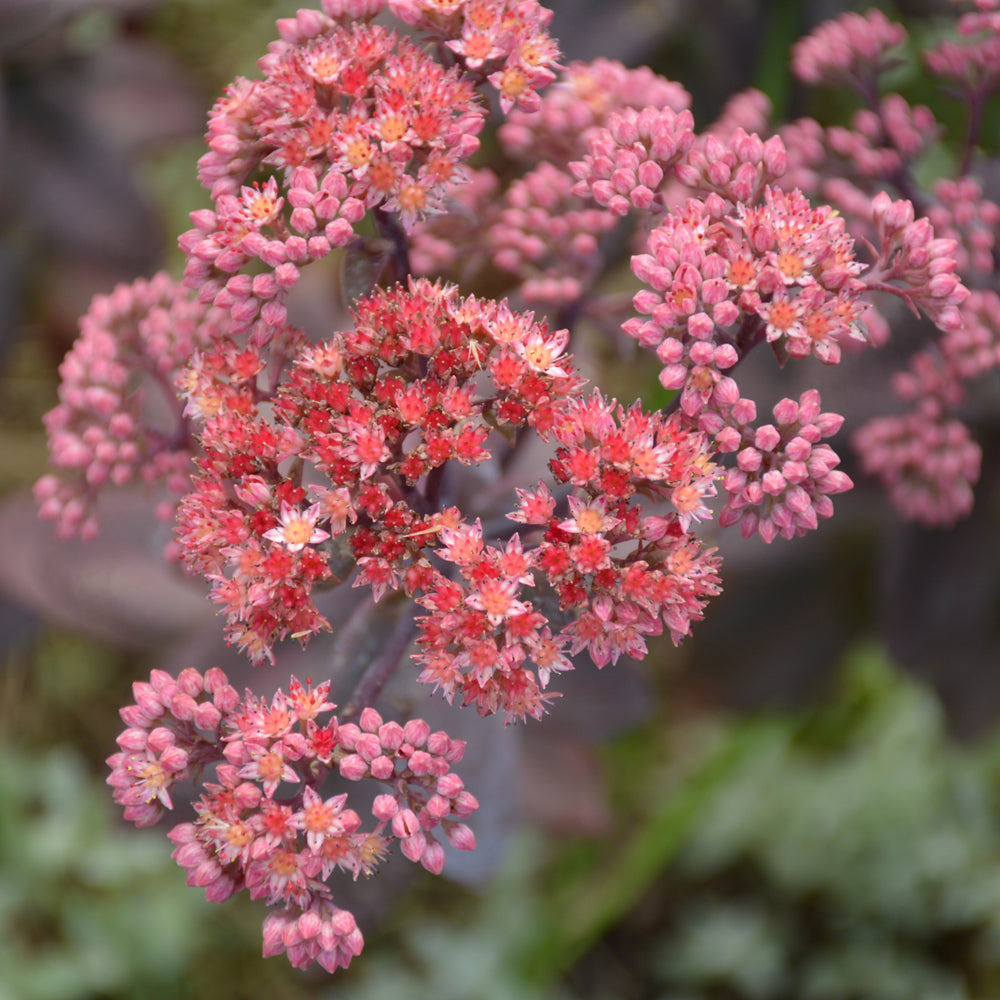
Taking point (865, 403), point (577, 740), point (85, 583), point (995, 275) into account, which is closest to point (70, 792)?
point (85, 583)

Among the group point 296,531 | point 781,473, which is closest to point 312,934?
point 296,531

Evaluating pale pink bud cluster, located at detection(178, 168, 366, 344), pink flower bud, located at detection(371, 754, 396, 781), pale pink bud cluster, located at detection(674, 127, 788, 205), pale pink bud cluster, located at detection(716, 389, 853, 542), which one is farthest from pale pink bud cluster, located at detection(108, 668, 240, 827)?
pale pink bud cluster, located at detection(674, 127, 788, 205)

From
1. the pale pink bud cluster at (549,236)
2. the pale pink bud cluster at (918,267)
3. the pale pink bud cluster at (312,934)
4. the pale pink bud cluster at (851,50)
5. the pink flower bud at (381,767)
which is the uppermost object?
the pale pink bud cluster at (851,50)

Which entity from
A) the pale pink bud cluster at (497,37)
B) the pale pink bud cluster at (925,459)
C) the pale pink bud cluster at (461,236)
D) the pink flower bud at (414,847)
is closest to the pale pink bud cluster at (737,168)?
the pale pink bud cluster at (497,37)

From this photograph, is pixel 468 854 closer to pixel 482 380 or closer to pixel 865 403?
pixel 482 380

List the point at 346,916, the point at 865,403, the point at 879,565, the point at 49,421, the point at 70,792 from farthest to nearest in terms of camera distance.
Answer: the point at 70,792 < the point at 879,565 < the point at 865,403 < the point at 49,421 < the point at 346,916

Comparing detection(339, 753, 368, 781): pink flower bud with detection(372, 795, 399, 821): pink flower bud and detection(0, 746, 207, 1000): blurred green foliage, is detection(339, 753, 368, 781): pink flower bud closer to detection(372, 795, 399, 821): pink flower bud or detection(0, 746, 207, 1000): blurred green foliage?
detection(372, 795, 399, 821): pink flower bud

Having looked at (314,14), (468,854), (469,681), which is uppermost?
(314,14)

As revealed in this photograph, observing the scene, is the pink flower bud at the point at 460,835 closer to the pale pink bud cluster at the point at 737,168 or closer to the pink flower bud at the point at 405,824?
the pink flower bud at the point at 405,824
